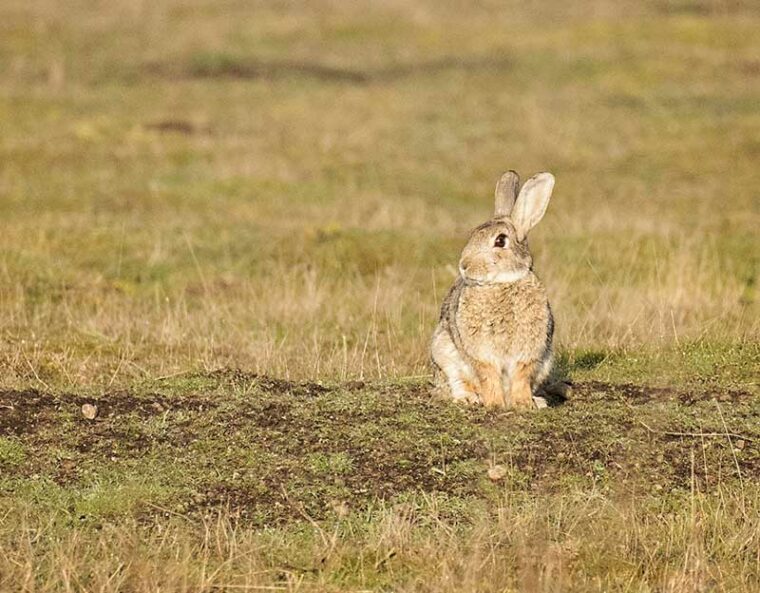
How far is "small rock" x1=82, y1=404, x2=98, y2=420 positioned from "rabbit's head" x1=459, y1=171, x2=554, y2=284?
236 cm

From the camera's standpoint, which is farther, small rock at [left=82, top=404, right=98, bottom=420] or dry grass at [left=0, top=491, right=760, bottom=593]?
small rock at [left=82, top=404, right=98, bottom=420]

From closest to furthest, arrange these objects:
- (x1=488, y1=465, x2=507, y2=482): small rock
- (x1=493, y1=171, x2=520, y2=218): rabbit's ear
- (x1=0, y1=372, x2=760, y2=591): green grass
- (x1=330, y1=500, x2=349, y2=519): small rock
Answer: (x1=0, y1=372, x2=760, y2=591): green grass → (x1=330, y1=500, x2=349, y2=519): small rock → (x1=488, y1=465, x2=507, y2=482): small rock → (x1=493, y1=171, x2=520, y2=218): rabbit's ear

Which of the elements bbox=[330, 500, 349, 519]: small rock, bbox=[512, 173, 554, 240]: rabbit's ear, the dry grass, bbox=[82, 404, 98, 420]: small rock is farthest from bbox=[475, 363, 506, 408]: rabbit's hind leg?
bbox=[82, 404, 98, 420]: small rock

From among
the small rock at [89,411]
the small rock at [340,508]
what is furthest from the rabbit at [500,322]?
the small rock at [89,411]

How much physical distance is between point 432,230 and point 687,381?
9.19 meters

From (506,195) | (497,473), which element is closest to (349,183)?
(506,195)

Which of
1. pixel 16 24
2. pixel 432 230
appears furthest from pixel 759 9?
pixel 432 230

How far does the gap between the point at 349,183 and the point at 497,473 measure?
624 inches

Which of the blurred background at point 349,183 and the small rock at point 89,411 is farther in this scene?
the blurred background at point 349,183

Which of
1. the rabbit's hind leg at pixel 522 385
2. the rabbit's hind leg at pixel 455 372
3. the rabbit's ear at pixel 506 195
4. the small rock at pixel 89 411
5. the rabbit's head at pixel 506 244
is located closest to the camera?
the small rock at pixel 89 411

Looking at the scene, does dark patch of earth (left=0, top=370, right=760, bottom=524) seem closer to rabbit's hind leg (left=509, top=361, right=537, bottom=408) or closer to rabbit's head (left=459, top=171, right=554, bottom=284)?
rabbit's hind leg (left=509, top=361, right=537, bottom=408)

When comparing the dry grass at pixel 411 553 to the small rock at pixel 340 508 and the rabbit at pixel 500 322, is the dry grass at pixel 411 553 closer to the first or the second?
the small rock at pixel 340 508

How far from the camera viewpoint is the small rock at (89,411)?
8.64m

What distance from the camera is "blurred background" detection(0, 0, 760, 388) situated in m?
12.4
